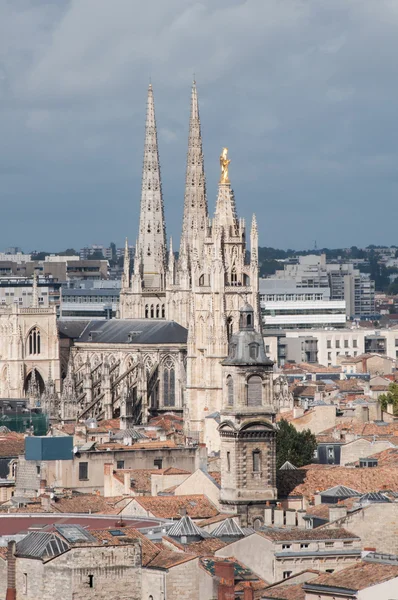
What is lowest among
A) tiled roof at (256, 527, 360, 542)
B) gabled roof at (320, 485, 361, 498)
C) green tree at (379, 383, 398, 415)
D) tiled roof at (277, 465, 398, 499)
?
tiled roof at (256, 527, 360, 542)

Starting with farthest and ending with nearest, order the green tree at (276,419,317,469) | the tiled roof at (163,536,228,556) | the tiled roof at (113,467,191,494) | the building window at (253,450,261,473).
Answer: the green tree at (276,419,317,469)
the tiled roof at (113,467,191,494)
the building window at (253,450,261,473)
the tiled roof at (163,536,228,556)

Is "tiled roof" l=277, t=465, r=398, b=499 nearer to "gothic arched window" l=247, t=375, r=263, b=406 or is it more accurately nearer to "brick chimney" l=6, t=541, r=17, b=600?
"gothic arched window" l=247, t=375, r=263, b=406

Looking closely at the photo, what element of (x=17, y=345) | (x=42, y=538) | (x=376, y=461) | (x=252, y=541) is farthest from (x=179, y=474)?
(x=17, y=345)

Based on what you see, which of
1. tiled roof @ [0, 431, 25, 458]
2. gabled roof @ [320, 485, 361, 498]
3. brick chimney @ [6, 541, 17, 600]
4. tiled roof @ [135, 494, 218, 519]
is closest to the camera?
brick chimney @ [6, 541, 17, 600]

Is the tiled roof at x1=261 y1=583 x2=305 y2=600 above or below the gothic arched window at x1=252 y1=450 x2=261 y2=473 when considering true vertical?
below

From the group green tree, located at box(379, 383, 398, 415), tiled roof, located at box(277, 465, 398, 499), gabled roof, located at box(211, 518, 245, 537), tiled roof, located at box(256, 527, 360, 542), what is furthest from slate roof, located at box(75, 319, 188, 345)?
tiled roof, located at box(256, 527, 360, 542)

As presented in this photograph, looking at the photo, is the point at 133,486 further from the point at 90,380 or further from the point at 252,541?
the point at 90,380

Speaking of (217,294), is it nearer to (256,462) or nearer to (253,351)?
(253,351)

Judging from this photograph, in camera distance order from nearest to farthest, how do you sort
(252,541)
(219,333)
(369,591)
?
(369,591) → (252,541) → (219,333)
